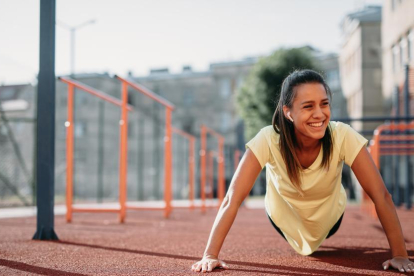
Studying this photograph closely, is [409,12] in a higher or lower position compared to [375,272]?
higher

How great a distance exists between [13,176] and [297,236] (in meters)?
8.67

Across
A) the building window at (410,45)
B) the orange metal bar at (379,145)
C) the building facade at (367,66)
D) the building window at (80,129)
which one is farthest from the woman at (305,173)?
the building window at (80,129)

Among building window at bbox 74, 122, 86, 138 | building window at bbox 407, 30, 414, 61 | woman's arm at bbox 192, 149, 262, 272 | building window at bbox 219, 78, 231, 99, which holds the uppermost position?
building window at bbox 219, 78, 231, 99

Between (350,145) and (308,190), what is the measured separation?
32 centimetres

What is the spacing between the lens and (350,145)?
98.8 inches

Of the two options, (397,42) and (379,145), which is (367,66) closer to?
(397,42)

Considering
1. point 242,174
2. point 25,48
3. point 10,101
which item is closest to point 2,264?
point 242,174

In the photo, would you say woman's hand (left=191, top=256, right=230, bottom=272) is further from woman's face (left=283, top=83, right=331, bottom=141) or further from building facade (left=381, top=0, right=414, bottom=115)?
building facade (left=381, top=0, right=414, bottom=115)

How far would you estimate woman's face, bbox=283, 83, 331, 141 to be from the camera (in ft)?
7.91

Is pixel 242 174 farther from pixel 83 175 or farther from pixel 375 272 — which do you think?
pixel 83 175

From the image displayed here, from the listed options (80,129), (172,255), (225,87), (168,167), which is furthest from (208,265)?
(225,87)

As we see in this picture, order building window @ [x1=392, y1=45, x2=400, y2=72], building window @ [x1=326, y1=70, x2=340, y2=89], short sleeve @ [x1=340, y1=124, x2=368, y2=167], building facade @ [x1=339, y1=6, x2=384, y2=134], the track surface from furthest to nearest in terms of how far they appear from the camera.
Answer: building window @ [x1=326, y1=70, x2=340, y2=89] < building facade @ [x1=339, y1=6, x2=384, y2=134] < building window @ [x1=392, y1=45, x2=400, y2=72] < short sleeve @ [x1=340, y1=124, x2=368, y2=167] < the track surface

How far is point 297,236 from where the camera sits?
280 cm

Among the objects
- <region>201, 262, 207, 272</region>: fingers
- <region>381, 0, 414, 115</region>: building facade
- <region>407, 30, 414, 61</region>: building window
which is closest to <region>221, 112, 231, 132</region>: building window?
<region>381, 0, 414, 115</region>: building facade
